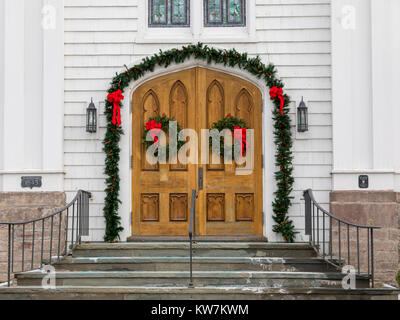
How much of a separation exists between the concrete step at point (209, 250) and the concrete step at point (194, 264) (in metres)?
0.32

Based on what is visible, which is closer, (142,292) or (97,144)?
(142,292)

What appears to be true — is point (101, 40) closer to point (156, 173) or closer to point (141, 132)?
point (141, 132)

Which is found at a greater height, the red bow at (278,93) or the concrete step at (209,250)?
the red bow at (278,93)

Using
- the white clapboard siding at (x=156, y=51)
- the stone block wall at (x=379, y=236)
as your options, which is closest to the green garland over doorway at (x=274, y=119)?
the white clapboard siding at (x=156, y=51)

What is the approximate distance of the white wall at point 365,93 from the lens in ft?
31.4

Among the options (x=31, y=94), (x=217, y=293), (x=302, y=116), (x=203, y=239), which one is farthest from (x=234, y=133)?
(x=31, y=94)

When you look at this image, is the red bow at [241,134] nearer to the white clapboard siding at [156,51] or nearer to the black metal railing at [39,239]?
the white clapboard siding at [156,51]

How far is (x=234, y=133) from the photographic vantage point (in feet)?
32.4

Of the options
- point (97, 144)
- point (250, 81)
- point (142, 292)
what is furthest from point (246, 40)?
point (142, 292)

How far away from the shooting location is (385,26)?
381 inches

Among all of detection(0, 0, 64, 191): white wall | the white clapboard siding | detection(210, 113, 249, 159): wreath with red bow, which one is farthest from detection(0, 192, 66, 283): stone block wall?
detection(210, 113, 249, 159): wreath with red bow

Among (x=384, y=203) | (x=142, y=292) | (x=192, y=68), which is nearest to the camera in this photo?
(x=142, y=292)

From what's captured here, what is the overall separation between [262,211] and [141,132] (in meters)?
2.37

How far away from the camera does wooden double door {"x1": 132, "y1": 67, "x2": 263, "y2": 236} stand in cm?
990
